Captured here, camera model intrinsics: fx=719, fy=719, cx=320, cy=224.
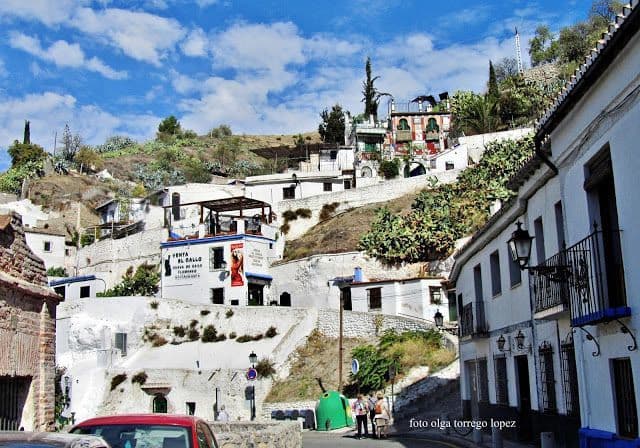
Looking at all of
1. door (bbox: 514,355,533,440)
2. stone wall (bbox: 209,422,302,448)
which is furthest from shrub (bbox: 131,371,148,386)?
door (bbox: 514,355,533,440)

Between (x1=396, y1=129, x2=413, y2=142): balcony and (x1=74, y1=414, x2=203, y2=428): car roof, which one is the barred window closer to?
(x1=74, y1=414, x2=203, y2=428): car roof

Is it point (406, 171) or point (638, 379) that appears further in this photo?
point (406, 171)

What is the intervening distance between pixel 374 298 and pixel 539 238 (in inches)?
1085

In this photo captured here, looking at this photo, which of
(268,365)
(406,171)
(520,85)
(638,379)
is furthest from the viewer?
(520,85)

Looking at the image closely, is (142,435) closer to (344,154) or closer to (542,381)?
(542,381)

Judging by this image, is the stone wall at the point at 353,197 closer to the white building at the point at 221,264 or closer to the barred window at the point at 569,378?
the white building at the point at 221,264

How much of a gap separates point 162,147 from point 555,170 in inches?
4062

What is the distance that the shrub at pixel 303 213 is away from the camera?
190 ft

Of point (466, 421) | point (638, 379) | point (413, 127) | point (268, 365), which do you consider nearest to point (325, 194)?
point (413, 127)

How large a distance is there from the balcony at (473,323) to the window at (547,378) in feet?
15.9

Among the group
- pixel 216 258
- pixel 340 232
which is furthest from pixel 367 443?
pixel 340 232

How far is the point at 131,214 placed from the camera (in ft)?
216

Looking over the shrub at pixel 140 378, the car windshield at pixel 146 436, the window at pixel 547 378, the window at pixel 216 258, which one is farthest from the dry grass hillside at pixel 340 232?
the car windshield at pixel 146 436

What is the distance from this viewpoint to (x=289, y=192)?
6225 centimetres
